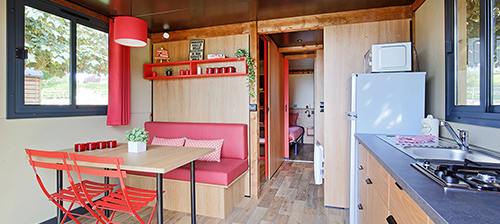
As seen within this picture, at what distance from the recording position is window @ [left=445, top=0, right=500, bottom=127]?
1.46 metres

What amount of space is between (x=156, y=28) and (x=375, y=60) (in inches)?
116

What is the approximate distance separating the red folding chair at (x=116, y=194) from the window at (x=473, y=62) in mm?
2304

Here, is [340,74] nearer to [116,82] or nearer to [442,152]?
[442,152]

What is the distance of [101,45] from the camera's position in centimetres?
299

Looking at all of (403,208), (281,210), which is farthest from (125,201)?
(403,208)

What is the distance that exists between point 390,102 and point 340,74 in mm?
825

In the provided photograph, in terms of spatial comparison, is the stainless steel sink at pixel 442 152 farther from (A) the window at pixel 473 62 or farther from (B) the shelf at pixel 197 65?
(B) the shelf at pixel 197 65

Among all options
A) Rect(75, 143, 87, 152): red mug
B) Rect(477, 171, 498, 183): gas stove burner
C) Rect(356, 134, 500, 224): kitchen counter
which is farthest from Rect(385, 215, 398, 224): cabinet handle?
Rect(75, 143, 87, 152): red mug

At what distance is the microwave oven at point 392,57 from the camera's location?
6.69ft

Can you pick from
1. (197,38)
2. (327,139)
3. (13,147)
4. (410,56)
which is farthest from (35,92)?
(410,56)

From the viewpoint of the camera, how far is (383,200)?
1183mm

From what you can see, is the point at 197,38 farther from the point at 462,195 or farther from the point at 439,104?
the point at 462,195

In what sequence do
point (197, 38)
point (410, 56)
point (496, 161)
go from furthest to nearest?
point (197, 38) < point (410, 56) < point (496, 161)

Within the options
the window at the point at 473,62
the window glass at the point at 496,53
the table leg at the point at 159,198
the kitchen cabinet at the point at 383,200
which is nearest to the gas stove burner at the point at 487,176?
the kitchen cabinet at the point at 383,200
